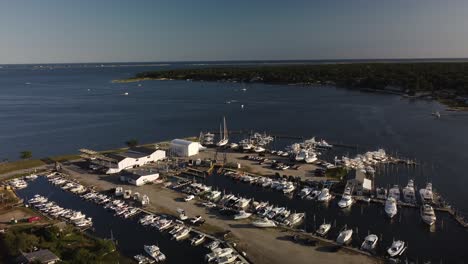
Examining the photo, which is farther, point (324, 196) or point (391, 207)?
point (324, 196)

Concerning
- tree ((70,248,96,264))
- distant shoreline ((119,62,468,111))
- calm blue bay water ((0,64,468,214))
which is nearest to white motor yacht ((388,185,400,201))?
calm blue bay water ((0,64,468,214))

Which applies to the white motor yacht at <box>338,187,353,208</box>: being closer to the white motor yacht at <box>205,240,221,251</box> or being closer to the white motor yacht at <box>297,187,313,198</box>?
the white motor yacht at <box>297,187,313,198</box>

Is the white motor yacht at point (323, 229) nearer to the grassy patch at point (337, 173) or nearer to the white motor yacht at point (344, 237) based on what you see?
the white motor yacht at point (344, 237)

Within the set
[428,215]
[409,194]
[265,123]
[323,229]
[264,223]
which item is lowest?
[323,229]

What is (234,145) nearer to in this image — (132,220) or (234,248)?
(132,220)

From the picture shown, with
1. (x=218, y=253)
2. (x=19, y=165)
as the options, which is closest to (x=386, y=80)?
(x=19, y=165)

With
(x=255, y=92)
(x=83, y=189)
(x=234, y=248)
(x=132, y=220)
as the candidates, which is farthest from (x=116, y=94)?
(x=234, y=248)

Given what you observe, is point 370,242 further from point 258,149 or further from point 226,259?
point 258,149
